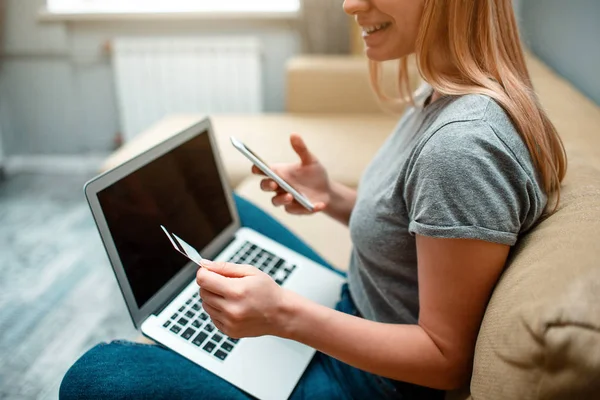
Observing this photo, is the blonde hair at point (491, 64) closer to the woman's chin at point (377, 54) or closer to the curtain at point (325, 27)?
the woman's chin at point (377, 54)

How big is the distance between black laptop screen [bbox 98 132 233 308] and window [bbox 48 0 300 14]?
178cm

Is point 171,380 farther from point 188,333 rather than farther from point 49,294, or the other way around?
point 49,294

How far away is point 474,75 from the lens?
0.64m

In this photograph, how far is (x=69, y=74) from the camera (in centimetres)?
262

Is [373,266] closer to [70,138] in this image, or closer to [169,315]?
[169,315]

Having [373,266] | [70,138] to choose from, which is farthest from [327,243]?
[70,138]

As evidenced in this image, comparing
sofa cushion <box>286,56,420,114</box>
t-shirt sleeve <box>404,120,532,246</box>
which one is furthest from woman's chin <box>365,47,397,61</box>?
sofa cushion <box>286,56,420,114</box>

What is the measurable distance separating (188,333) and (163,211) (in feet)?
0.65


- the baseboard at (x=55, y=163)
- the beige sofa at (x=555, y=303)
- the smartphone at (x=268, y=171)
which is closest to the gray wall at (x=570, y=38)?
the beige sofa at (x=555, y=303)

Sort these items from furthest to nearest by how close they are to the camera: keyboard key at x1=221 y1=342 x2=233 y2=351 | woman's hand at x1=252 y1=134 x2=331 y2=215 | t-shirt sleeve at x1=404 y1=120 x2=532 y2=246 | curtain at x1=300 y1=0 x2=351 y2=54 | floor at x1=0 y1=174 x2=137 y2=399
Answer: curtain at x1=300 y1=0 x2=351 y2=54 → floor at x1=0 y1=174 x2=137 y2=399 → woman's hand at x1=252 y1=134 x2=331 y2=215 → keyboard key at x1=221 y1=342 x2=233 y2=351 → t-shirt sleeve at x1=404 y1=120 x2=532 y2=246

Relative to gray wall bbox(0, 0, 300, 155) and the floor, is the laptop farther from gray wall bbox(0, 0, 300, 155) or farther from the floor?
gray wall bbox(0, 0, 300, 155)

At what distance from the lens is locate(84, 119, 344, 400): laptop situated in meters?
0.72

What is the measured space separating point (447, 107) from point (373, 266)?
26cm

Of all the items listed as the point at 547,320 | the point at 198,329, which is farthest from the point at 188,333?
the point at 547,320
